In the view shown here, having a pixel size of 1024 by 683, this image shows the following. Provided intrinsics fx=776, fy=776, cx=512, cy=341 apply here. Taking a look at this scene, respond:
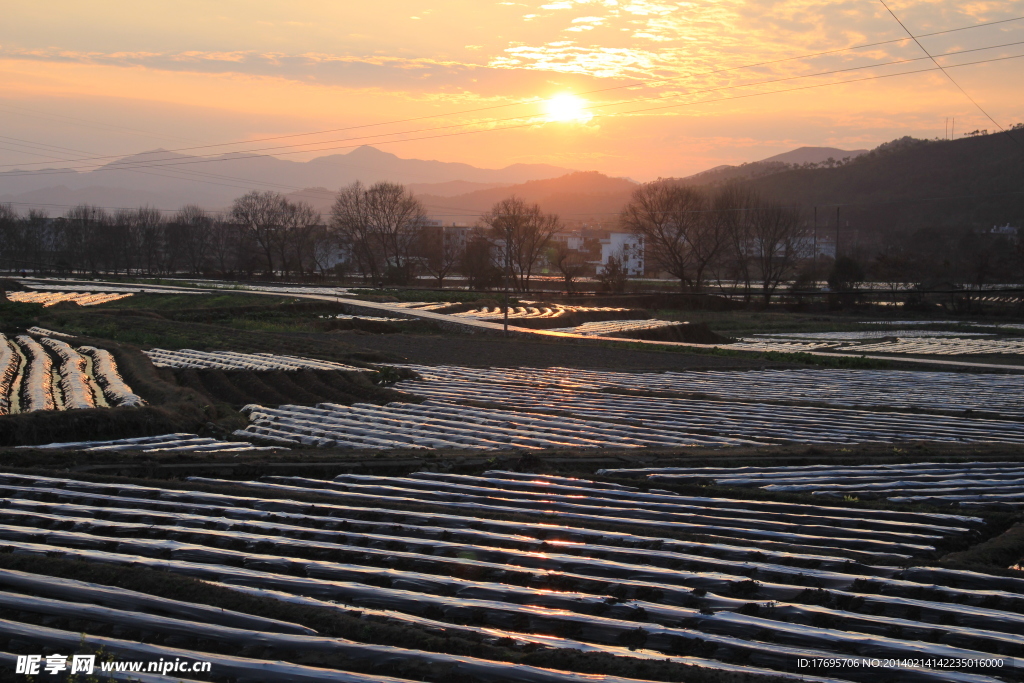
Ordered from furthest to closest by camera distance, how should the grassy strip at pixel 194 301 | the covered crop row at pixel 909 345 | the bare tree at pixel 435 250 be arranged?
1. the bare tree at pixel 435 250
2. the grassy strip at pixel 194 301
3. the covered crop row at pixel 909 345

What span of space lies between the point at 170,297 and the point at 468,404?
126ft

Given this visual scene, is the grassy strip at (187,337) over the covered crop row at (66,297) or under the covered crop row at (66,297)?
under

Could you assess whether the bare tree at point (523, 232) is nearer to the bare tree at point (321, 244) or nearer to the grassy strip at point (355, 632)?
the bare tree at point (321, 244)

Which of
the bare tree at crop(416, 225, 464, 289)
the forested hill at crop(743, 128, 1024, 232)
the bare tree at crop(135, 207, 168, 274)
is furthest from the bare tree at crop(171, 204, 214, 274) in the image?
the forested hill at crop(743, 128, 1024, 232)

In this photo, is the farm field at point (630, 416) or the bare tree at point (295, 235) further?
the bare tree at point (295, 235)

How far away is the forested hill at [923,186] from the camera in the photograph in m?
90.4

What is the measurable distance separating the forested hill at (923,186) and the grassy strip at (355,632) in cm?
8918

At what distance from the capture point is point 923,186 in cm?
10300

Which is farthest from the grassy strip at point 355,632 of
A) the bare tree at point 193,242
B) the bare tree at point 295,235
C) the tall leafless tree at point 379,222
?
the bare tree at point 193,242

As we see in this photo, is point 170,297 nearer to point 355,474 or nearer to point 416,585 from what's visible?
point 355,474

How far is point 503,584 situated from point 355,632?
0.91 meters

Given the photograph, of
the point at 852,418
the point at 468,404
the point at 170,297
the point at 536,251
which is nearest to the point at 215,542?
the point at 468,404

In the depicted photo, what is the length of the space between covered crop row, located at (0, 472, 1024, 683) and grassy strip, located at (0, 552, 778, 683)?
73 mm

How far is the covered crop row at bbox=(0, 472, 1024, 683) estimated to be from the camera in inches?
139
